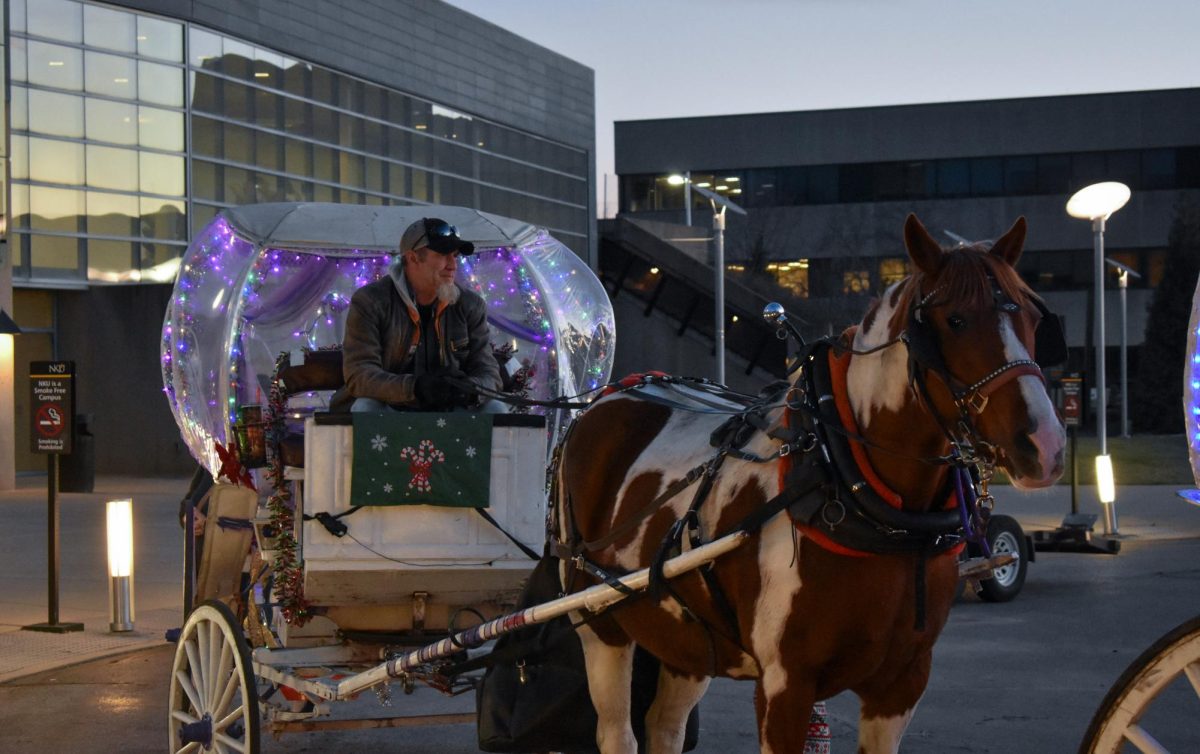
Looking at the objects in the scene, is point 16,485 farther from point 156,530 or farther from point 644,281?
point 644,281

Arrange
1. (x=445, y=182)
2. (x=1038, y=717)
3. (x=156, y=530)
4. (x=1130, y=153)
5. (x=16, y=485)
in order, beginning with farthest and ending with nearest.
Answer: (x=1130, y=153) < (x=445, y=182) < (x=16, y=485) < (x=156, y=530) < (x=1038, y=717)

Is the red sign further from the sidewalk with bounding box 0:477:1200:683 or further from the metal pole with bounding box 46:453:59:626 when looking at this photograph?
the metal pole with bounding box 46:453:59:626

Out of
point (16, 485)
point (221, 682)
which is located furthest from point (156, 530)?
point (221, 682)

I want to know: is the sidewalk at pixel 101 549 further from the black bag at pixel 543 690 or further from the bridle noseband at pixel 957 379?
the bridle noseband at pixel 957 379

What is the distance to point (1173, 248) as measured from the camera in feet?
166

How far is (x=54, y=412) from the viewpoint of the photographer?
11.6m

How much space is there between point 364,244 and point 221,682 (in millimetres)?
3056

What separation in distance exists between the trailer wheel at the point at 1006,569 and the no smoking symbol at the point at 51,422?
7878 millimetres

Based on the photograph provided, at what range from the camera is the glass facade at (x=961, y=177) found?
201ft

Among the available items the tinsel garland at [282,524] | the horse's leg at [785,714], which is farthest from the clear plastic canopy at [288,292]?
the horse's leg at [785,714]

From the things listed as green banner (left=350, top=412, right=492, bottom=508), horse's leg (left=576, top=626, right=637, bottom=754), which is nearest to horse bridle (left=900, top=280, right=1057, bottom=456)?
horse's leg (left=576, top=626, right=637, bottom=754)

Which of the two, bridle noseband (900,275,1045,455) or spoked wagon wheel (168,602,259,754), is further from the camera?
spoked wagon wheel (168,602,259,754)

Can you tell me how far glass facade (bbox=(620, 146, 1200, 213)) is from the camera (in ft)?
201

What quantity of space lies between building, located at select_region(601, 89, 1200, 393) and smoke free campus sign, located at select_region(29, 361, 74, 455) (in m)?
47.8
